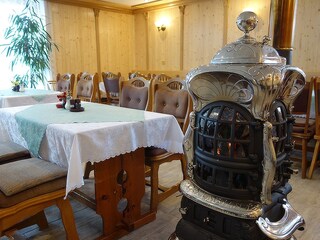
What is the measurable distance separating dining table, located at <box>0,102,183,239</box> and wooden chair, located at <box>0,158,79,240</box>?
88mm

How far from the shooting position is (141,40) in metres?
6.79

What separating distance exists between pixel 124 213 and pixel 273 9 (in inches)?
69.9

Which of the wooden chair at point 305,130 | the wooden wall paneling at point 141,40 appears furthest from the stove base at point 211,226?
the wooden wall paneling at point 141,40

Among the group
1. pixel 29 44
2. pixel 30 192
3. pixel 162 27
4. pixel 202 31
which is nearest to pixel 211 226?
pixel 30 192

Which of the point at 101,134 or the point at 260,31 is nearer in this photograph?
the point at 101,134

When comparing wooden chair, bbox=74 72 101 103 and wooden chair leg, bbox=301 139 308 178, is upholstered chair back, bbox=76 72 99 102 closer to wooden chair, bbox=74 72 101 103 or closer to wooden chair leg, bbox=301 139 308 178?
wooden chair, bbox=74 72 101 103

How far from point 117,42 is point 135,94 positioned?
14.8 ft

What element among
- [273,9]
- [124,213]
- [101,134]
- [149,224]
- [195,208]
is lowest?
[149,224]

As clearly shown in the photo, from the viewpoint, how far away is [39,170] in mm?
1381

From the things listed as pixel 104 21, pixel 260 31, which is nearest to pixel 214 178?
pixel 260 31

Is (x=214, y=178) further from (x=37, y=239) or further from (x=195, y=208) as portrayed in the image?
(x=37, y=239)

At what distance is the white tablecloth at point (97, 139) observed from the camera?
1332 mm

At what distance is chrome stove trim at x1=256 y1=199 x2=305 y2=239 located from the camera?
1.29m

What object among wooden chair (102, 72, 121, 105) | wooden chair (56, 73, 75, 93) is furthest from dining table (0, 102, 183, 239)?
wooden chair (102, 72, 121, 105)
